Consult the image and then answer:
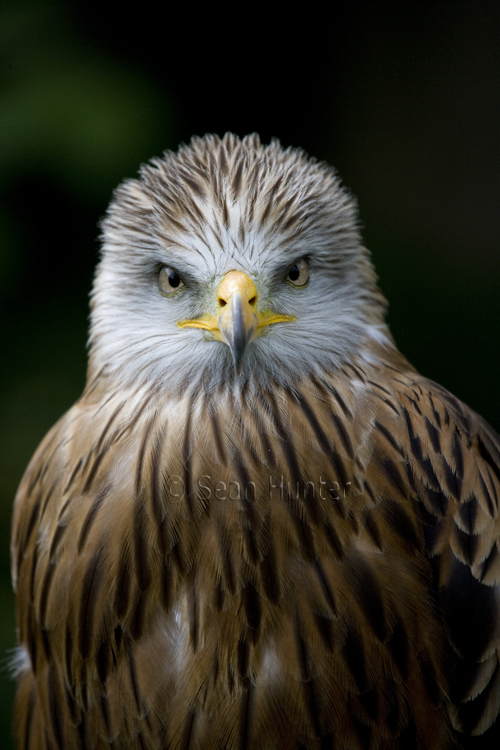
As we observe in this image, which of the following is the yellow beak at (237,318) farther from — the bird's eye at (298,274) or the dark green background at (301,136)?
the dark green background at (301,136)

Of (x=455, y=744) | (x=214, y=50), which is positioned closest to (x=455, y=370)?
(x=214, y=50)

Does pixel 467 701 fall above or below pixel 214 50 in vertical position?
below

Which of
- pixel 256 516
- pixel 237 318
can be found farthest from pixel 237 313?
pixel 256 516

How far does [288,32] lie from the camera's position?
9.48 ft

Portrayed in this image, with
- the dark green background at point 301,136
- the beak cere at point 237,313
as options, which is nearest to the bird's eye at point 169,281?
the beak cere at point 237,313

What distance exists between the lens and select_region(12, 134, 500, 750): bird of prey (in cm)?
141

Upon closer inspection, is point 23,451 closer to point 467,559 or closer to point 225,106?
point 225,106

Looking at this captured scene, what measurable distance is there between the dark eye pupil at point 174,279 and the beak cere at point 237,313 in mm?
137

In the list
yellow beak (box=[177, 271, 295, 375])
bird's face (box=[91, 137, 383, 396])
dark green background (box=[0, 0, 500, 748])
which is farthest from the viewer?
dark green background (box=[0, 0, 500, 748])

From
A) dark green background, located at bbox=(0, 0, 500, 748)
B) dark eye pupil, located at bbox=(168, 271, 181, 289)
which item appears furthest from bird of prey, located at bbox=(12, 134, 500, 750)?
dark green background, located at bbox=(0, 0, 500, 748)

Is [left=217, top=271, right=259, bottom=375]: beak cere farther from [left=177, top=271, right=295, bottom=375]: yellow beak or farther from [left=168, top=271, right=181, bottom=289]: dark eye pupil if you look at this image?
[left=168, top=271, right=181, bottom=289]: dark eye pupil

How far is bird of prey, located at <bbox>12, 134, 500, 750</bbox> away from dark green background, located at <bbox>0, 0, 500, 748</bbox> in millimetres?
962

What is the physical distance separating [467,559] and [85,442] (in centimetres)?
82

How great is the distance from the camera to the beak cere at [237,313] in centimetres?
131
